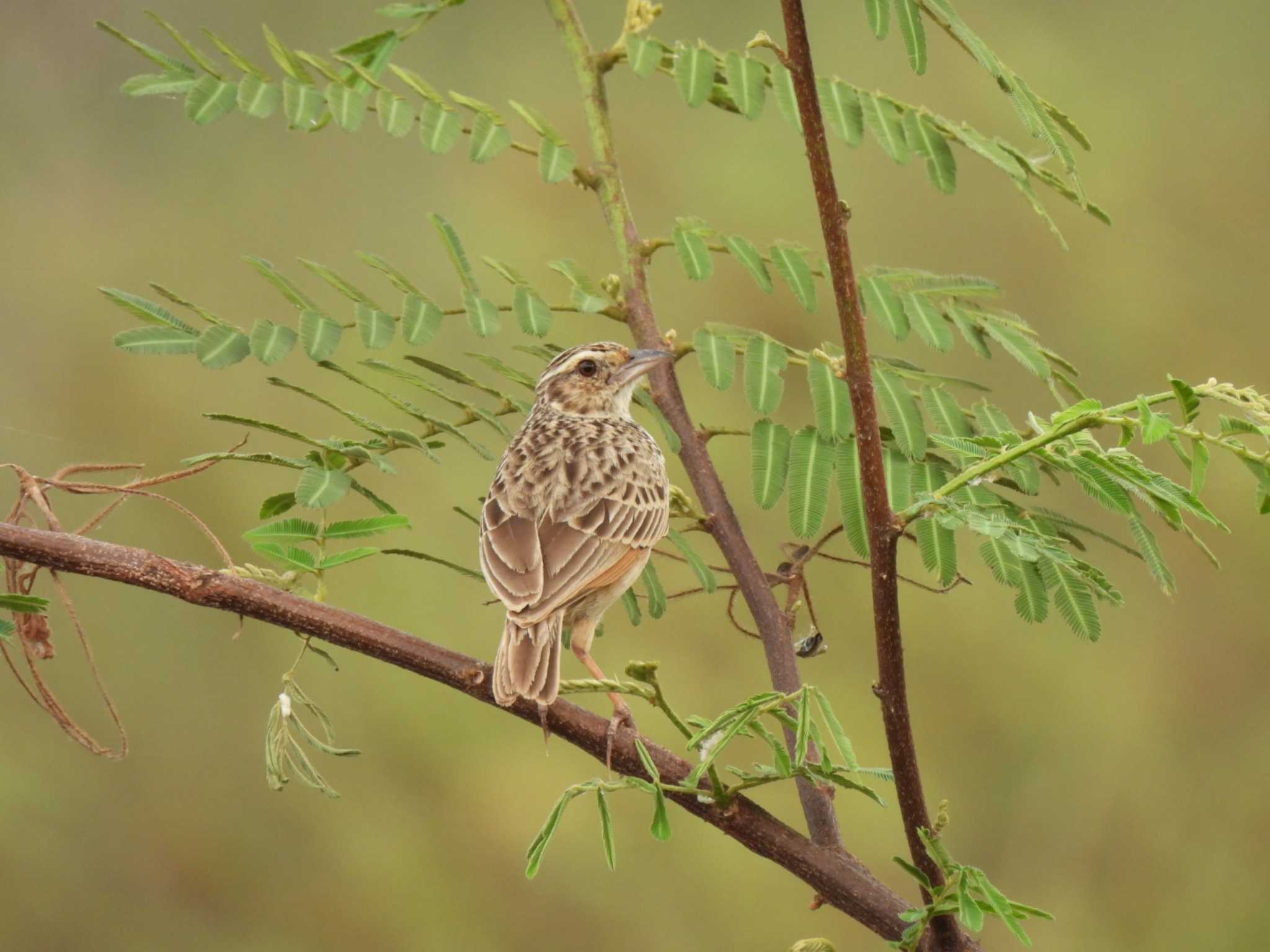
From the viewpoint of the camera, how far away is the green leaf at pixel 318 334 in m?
1.97

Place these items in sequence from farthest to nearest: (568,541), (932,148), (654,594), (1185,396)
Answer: (654,594)
(568,541)
(932,148)
(1185,396)

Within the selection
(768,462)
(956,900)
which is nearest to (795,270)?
(768,462)

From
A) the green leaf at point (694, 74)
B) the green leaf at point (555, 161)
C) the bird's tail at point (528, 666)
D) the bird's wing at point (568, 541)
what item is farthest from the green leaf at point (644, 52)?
the bird's tail at point (528, 666)

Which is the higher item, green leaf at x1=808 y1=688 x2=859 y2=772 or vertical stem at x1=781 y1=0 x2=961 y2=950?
vertical stem at x1=781 y1=0 x2=961 y2=950

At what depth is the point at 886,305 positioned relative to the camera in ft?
6.91

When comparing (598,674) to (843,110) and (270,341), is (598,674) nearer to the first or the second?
(270,341)

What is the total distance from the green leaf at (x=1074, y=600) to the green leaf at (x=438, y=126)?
1.06 metres

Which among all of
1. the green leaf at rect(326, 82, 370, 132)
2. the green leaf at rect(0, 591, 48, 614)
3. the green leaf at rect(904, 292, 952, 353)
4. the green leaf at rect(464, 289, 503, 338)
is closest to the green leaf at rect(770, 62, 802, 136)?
the green leaf at rect(904, 292, 952, 353)

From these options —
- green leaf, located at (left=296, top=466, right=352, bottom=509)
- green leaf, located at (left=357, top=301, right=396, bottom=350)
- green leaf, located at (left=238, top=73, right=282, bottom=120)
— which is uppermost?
green leaf, located at (left=238, top=73, right=282, bottom=120)

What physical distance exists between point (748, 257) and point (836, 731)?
86 cm

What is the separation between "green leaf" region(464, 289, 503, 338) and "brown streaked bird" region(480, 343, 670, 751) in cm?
23

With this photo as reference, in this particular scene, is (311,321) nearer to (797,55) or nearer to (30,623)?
(30,623)

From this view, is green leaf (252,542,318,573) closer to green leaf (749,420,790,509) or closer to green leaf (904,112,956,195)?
green leaf (749,420,790,509)

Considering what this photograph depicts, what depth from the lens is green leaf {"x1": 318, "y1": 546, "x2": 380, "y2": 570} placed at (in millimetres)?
1783
